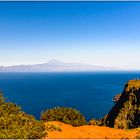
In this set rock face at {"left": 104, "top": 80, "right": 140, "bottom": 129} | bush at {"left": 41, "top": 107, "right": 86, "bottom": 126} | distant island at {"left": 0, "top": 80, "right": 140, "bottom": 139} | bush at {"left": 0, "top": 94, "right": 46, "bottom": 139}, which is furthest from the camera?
rock face at {"left": 104, "top": 80, "right": 140, "bottom": 129}

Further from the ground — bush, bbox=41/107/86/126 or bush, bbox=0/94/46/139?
bush, bbox=0/94/46/139

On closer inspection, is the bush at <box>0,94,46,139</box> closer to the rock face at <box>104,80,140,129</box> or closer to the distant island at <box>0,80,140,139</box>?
the distant island at <box>0,80,140,139</box>

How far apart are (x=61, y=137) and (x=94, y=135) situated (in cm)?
336

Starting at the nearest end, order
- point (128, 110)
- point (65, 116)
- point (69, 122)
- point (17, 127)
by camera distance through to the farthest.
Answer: point (17, 127) → point (69, 122) → point (65, 116) → point (128, 110)

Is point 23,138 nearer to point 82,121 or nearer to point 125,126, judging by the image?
point 82,121

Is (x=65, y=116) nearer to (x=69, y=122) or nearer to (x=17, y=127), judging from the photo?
(x=69, y=122)

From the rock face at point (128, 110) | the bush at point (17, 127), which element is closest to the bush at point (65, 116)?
the rock face at point (128, 110)

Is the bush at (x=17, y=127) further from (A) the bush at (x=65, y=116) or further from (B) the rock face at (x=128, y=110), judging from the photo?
(B) the rock face at (x=128, y=110)

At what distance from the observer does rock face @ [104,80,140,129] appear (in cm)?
4544

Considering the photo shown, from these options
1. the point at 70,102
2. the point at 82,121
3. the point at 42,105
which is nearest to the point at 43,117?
the point at 82,121

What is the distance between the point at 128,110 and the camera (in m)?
47.3

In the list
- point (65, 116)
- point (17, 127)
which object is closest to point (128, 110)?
point (65, 116)

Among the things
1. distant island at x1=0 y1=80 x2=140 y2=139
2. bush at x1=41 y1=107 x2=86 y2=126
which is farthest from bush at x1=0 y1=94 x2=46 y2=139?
bush at x1=41 y1=107 x2=86 y2=126

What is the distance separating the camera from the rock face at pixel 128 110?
45.4m
